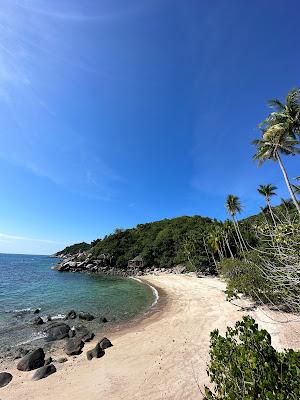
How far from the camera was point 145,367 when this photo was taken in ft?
37.3

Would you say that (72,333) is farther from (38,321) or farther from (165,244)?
(165,244)

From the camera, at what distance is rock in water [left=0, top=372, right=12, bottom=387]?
11.2 meters

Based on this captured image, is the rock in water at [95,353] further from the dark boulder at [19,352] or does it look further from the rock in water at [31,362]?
the dark boulder at [19,352]

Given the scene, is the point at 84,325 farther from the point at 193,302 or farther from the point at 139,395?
the point at 139,395

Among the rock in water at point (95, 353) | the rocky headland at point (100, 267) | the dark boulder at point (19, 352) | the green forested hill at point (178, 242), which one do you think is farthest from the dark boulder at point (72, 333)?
the rocky headland at point (100, 267)

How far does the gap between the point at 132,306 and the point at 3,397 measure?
17150 mm

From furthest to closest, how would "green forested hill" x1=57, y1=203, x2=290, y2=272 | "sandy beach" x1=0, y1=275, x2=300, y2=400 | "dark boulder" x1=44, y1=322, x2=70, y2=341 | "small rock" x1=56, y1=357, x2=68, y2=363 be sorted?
1. "green forested hill" x1=57, y1=203, x2=290, y2=272
2. "dark boulder" x1=44, y1=322, x2=70, y2=341
3. "small rock" x1=56, y1=357, x2=68, y2=363
4. "sandy beach" x1=0, y1=275, x2=300, y2=400

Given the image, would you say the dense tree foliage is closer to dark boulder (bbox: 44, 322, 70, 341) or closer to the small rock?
dark boulder (bbox: 44, 322, 70, 341)

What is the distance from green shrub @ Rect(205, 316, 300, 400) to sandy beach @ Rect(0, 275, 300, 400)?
2890mm

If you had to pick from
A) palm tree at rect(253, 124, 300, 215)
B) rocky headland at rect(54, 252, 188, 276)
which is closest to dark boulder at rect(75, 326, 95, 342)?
palm tree at rect(253, 124, 300, 215)

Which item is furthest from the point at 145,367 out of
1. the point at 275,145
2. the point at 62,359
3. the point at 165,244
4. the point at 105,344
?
the point at 165,244

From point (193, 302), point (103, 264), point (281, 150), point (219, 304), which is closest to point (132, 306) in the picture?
point (193, 302)

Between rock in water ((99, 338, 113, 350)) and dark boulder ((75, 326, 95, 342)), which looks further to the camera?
dark boulder ((75, 326, 95, 342))

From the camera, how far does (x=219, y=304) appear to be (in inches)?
902
